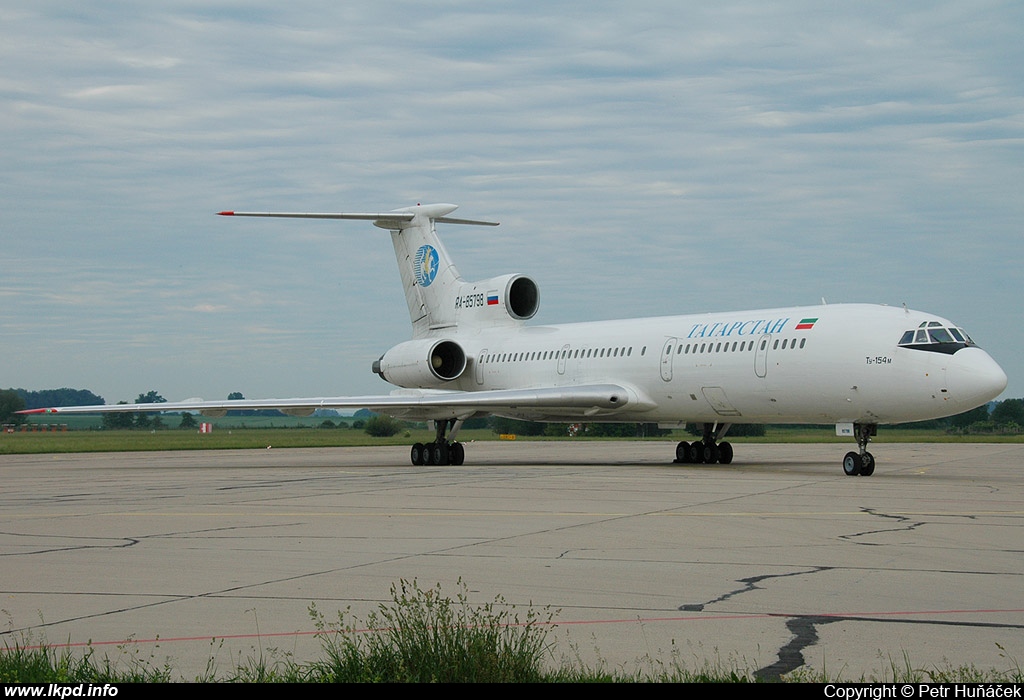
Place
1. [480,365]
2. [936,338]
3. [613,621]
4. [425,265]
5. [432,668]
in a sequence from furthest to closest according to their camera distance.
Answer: [425,265]
[480,365]
[936,338]
[613,621]
[432,668]

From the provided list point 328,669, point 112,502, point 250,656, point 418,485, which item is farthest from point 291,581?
point 418,485

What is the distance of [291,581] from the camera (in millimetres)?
8750

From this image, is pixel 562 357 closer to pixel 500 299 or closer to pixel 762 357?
pixel 500 299

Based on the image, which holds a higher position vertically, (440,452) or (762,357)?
(762,357)

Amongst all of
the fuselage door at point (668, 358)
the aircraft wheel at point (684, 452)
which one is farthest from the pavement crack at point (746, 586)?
the aircraft wheel at point (684, 452)

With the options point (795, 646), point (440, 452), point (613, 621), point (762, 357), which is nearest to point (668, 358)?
point (762, 357)

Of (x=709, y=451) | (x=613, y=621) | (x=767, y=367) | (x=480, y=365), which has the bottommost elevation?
(x=613, y=621)

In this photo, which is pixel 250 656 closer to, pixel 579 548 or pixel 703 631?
pixel 703 631

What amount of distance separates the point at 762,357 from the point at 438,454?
31.3 ft

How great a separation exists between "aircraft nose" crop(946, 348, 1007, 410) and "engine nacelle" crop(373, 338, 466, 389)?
1556 centimetres

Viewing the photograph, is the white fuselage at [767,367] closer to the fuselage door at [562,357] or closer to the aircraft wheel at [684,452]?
the fuselage door at [562,357]

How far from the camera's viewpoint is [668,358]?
25906 mm

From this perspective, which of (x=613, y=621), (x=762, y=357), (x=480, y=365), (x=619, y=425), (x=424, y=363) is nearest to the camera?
(x=613, y=621)

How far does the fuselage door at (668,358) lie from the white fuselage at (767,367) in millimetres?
27
